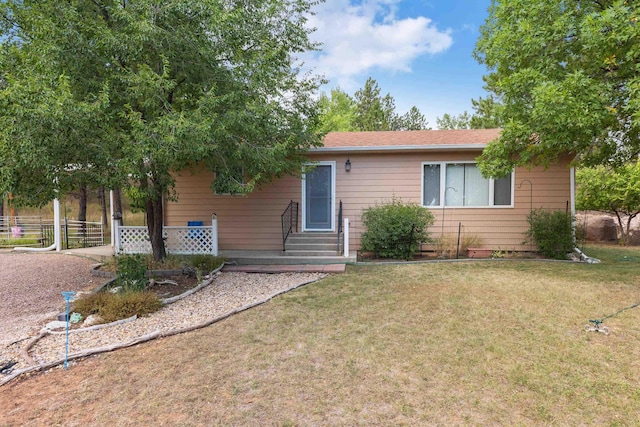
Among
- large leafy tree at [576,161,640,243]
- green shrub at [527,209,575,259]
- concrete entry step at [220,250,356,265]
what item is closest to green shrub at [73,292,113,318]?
concrete entry step at [220,250,356,265]

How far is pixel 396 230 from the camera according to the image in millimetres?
7754

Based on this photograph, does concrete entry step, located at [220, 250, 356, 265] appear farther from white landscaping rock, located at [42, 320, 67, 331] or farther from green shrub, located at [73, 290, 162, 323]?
white landscaping rock, located at [42, 320, 67, 331]

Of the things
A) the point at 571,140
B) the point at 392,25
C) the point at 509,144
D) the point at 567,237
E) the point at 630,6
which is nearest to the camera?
the point at 630,6

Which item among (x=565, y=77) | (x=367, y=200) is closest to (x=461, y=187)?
(x=367, y=200)

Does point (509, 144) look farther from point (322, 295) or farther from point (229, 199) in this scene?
point (229, 199)

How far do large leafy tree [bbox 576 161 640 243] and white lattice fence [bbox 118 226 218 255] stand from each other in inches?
415

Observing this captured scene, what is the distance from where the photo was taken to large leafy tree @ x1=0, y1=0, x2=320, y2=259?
414cm

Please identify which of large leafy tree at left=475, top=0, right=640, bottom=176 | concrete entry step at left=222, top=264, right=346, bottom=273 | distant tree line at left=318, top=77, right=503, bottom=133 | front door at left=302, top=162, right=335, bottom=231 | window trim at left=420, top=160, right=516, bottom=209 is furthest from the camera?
distant tree line at left=318, top=77, right=503, bottom=133

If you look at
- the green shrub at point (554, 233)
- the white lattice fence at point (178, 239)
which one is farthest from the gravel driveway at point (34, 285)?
the green shrub at point (554, 233)

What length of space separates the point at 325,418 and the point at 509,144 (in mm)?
6350

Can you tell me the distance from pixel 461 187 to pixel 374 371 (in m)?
6.84

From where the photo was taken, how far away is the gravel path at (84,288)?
11.8 ft

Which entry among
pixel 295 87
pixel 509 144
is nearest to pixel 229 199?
pixel 295 87

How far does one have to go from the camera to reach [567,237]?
7.84 m
